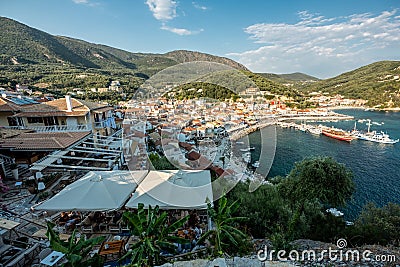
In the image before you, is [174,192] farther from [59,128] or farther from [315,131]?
[315,131]

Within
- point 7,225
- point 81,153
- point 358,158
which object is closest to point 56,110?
point 81,153

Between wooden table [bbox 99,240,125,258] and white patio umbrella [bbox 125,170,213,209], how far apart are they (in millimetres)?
853

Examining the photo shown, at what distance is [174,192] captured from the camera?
5.64 m

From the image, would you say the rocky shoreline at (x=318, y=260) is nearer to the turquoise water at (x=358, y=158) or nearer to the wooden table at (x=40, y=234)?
the wooden table at (x=40, y=234)

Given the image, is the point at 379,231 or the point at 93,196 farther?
the point at 379,231

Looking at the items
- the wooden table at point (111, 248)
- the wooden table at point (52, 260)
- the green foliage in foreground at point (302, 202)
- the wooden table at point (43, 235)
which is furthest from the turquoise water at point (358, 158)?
the wooden table at point (52, 260)

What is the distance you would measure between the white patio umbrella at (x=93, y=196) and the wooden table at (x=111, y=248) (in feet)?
2.47

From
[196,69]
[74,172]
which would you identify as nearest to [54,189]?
[74,172]

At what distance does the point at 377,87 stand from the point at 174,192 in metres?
114

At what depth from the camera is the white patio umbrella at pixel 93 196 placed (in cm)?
498

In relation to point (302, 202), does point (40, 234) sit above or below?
below

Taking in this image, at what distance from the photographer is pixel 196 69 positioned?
6.67 m

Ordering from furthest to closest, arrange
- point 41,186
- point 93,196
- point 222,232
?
point 41,186 → point 93,196 → point 222,232

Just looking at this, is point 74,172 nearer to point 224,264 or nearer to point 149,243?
point 149,243
